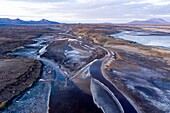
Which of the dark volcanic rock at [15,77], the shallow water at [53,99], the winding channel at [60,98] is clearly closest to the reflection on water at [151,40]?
the dark volcanic rock at [15,77]

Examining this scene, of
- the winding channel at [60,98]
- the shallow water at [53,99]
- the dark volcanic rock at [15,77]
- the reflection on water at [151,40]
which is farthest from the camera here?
the reflection on water at [151,40]

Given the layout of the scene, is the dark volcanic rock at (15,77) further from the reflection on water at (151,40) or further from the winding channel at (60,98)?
the reflection on water at (151,40)

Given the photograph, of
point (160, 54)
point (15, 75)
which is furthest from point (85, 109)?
point (160, 54)

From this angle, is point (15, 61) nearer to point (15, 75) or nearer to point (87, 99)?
point (15, 75)

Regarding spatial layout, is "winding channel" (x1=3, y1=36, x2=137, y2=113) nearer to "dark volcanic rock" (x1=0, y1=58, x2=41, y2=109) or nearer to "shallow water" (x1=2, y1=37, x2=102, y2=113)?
"shallow water" (x1=2, y1=37, x2=102, y2=113)

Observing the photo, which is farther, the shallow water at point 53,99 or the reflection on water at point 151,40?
the reflection on water at point 151,40

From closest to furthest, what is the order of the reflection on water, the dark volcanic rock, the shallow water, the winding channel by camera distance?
the shallow water < the winding channel < the dark volcanic rock < the reflection on water

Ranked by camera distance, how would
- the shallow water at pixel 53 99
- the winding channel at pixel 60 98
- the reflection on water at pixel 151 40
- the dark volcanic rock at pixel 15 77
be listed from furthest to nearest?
1. the reflection on water at pixel 151 40
2. the dark volcanic rock at pixel 15 77
3. the winding channel at pixel 60 98
4. the shallow water at pixel 53 99

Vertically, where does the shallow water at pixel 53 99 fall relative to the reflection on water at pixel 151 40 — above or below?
above

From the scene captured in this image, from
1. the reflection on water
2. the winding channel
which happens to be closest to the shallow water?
the winding channel

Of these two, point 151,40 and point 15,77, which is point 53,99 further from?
point 151,40
